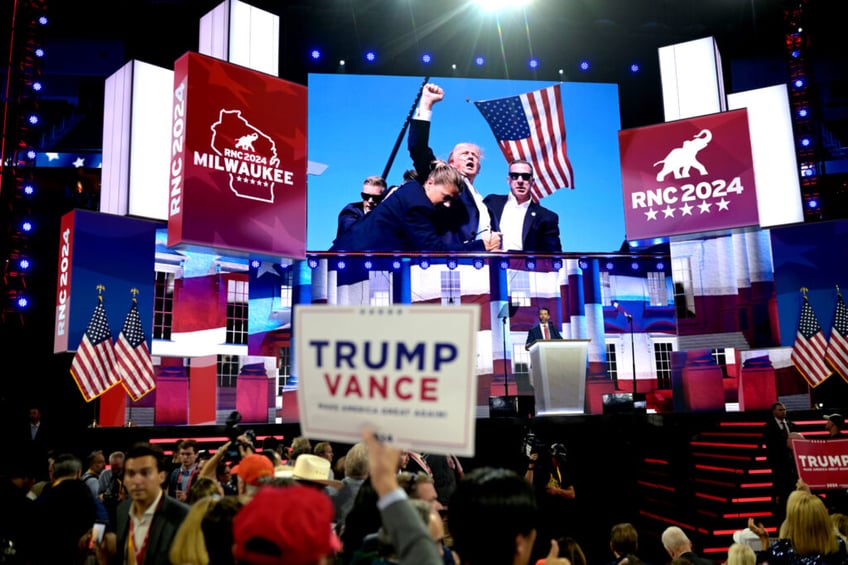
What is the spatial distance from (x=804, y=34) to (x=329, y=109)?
1124 cm

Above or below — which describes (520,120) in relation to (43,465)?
above

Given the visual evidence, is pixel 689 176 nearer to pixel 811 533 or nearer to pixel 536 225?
pixel 536 225

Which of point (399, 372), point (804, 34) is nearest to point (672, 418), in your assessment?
point (804, 34)

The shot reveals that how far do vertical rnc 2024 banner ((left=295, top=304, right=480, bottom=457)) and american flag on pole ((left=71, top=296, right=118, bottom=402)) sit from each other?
10.9 m

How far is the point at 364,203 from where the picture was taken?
60.8 ft

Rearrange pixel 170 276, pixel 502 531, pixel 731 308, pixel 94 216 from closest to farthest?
pixel 502 531, pixel 94 216, pixel 170 276, pixel 731 308

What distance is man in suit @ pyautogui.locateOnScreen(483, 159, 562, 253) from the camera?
1898 centimetres

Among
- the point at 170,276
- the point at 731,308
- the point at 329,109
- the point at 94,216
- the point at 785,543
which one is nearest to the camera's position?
the point at 785,543

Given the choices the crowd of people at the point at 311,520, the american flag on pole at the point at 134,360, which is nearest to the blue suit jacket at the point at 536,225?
the american flag on pole at the point at 134,360

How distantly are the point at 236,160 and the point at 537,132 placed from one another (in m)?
8.02

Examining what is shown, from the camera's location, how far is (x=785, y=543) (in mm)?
4668

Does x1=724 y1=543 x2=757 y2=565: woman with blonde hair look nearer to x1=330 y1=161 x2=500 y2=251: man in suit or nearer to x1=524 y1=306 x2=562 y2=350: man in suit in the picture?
x1=524 y1=306 x2=562 y2=350: man in suit

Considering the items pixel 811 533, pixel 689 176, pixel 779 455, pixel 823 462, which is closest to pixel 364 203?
pixel 689 176

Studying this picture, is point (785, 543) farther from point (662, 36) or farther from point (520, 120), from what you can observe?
point (662, 36)
